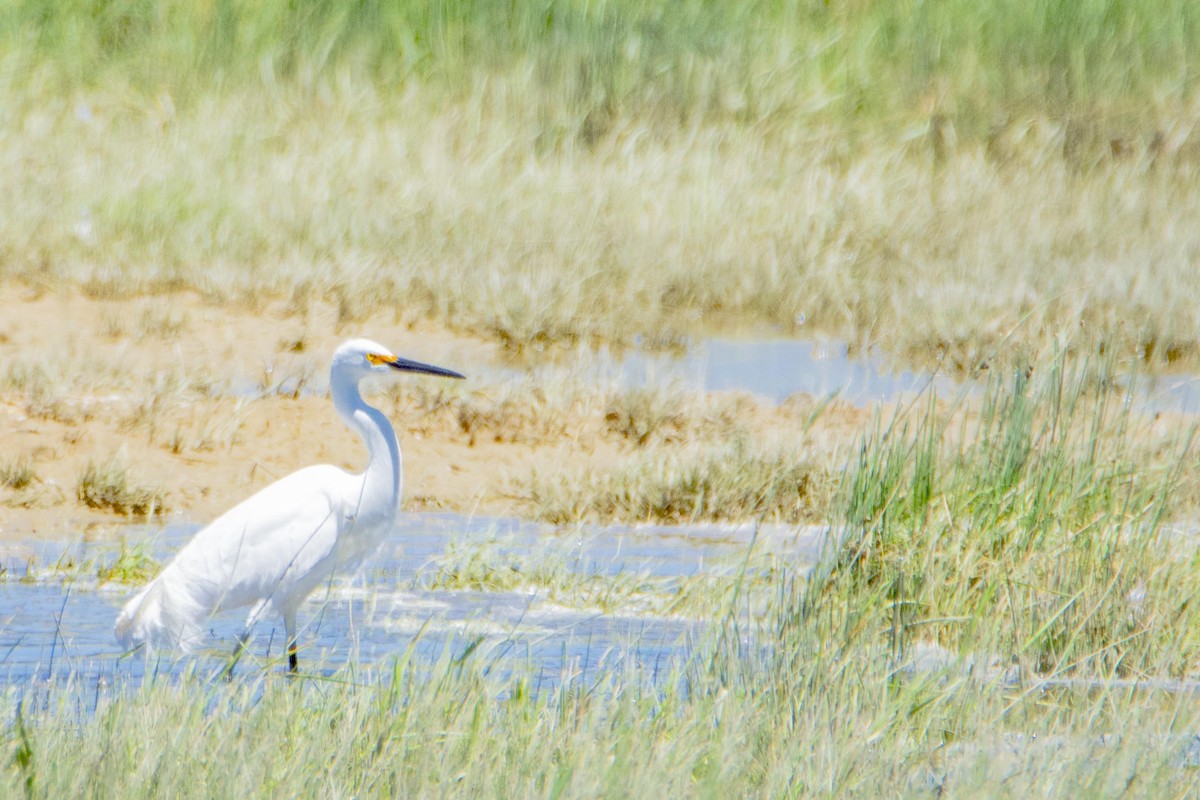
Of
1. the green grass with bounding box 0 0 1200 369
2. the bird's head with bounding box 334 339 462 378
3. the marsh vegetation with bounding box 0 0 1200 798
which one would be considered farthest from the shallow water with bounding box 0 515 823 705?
the green grass with bounding box 0 0 1200 369

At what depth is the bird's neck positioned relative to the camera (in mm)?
6531

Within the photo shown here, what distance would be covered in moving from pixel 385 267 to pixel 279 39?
189 inches

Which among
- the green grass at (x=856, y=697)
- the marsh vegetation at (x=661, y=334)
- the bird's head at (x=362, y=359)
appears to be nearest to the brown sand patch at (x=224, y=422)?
the marsh vegetation at (x=661, y=334)

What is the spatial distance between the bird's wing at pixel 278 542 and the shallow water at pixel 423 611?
0.21 metres

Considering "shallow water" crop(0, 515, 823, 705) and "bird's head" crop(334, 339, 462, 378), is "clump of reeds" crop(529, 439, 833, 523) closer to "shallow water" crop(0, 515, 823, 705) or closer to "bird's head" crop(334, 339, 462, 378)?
"shallow water" crop(0, 515, 823, 705)

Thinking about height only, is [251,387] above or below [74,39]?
below

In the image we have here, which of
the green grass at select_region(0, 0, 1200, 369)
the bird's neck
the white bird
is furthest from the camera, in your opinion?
the green grass at select_region(0, 0, 1200, 369)

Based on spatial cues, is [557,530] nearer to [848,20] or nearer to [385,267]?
[385,267]

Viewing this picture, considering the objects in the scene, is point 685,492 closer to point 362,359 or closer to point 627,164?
point 362,359

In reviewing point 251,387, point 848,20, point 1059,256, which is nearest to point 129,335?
point 251,387

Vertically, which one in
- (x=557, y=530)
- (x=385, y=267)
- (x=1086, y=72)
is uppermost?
(x=1086, y=72)

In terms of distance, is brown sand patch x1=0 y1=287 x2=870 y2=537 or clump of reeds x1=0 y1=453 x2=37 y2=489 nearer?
clump of reeds x1=0 y1=453 x2=37 y2=489

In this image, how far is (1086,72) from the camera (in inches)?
657

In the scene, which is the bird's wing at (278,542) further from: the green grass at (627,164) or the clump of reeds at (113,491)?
the green grass at (627,164)
